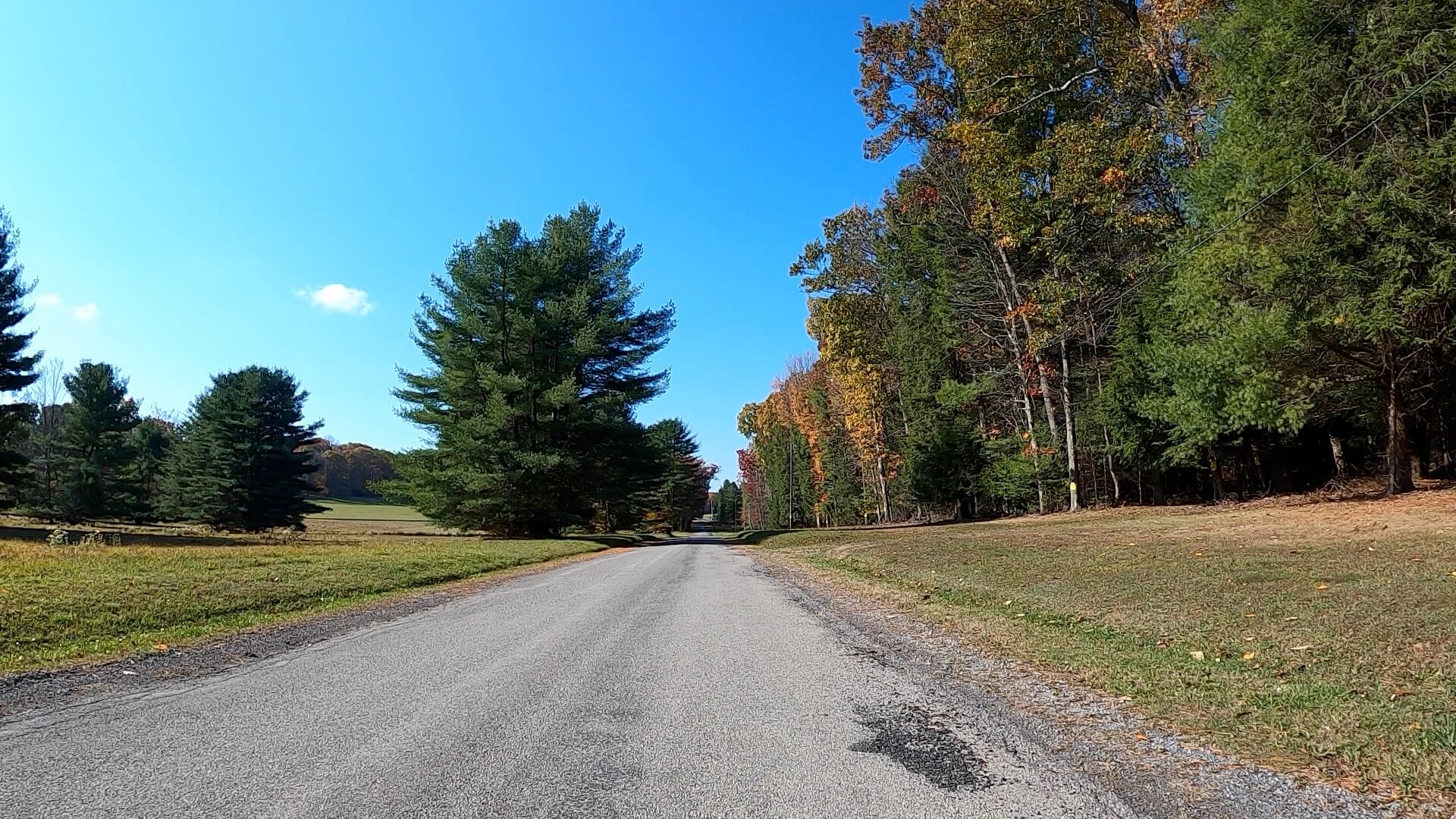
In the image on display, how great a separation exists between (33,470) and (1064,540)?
205 feet

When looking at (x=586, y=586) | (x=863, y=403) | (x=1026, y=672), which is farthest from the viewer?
(x=863, y=403)

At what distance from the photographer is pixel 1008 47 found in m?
21.4

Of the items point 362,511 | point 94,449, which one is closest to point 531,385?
point 94,449

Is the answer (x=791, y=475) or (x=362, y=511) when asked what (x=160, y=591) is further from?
(x=362, y=511)

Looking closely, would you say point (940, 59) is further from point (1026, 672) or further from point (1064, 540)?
point (1026, 672)

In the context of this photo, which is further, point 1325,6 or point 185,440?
point 185,440

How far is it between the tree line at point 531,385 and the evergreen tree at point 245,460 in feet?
53.5

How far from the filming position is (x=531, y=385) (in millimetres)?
31078

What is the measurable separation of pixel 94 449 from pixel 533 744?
59619mm

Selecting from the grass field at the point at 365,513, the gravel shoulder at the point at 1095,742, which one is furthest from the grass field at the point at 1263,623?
the grass field at the point at 365,513

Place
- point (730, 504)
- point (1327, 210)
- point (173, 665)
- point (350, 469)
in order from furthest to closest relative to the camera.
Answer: point (730, 504)
point (350, 469)
point (1327, 210)
point (173, 665)

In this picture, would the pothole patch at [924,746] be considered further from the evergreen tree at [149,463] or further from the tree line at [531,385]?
the evergreen tree at [149,463]

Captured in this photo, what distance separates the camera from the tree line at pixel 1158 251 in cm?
1327

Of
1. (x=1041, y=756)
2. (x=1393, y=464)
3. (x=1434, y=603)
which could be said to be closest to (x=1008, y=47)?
(x=1393, y=464)
